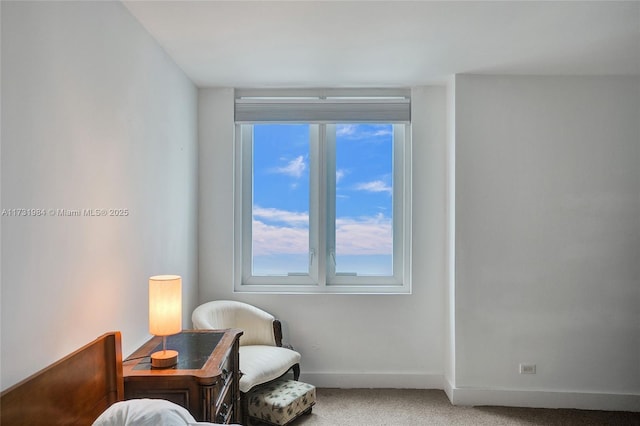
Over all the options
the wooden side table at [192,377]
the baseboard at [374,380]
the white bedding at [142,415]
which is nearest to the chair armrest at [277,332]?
the baseboard at [374,380]

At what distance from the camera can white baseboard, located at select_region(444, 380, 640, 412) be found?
3545 millimetres

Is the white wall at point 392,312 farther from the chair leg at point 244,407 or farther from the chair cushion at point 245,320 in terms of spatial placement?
the chair leg at point 244,407

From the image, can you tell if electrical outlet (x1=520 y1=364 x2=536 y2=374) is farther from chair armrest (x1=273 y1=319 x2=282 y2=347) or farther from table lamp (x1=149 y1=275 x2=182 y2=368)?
table lamp (x1=149 y1=275 x2=182 y2=368)

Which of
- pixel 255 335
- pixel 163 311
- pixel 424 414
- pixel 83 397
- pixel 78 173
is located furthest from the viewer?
pixel 255 335

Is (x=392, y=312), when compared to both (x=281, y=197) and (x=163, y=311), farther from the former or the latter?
(x=163, y=311)

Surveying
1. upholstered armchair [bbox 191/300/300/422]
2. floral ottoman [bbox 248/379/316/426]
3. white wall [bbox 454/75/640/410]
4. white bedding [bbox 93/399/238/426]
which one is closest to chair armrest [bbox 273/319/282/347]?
upholstered armchair [bbox 191/300/300/422]

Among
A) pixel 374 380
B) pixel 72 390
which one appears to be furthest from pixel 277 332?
pixel 72 390

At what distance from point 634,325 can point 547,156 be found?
4.64 feet

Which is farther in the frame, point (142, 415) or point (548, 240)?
point (548, 240)

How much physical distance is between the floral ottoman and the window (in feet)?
2.97

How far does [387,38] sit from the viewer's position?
2820mm

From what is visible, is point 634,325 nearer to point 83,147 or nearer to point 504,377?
point 504,377

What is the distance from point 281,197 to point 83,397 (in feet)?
→ 8.26

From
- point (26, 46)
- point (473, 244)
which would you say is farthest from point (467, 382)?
point (26, 46)
